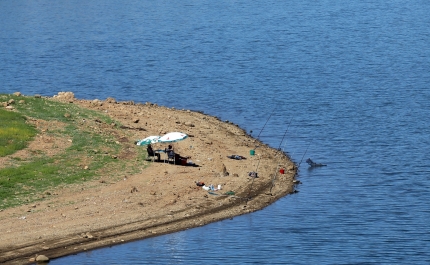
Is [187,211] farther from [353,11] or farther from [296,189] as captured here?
[353,11]

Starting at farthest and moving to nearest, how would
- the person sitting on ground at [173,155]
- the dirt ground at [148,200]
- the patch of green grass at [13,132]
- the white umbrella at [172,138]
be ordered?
the person sitting on ground at [173,155] → the white umbrella at [172,138] → the patch of green grass at [13,132] → the dirt ground at [148,200]

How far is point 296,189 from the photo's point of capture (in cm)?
3825

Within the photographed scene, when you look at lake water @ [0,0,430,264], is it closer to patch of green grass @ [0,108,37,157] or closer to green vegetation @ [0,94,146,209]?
green vegetation @ [0,94,146,209]

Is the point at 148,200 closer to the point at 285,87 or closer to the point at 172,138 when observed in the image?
the point at 172,138

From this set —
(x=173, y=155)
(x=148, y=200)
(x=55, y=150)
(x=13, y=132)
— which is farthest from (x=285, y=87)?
(x=148, y=200)

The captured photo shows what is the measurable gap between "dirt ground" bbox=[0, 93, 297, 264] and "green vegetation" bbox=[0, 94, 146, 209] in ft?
1.58

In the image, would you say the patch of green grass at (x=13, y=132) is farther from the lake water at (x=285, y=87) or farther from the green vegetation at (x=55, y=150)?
the lake water at (x=285, y=87)

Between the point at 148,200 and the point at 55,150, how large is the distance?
6674 mm

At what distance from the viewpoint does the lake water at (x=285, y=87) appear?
3170 centimetres

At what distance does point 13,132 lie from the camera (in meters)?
40.1

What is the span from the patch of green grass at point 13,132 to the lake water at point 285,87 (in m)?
10.3

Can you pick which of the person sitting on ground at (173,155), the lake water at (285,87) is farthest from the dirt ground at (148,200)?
the lake water at (285,87)

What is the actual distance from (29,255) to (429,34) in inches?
2465

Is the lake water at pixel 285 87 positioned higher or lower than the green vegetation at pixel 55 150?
lower
